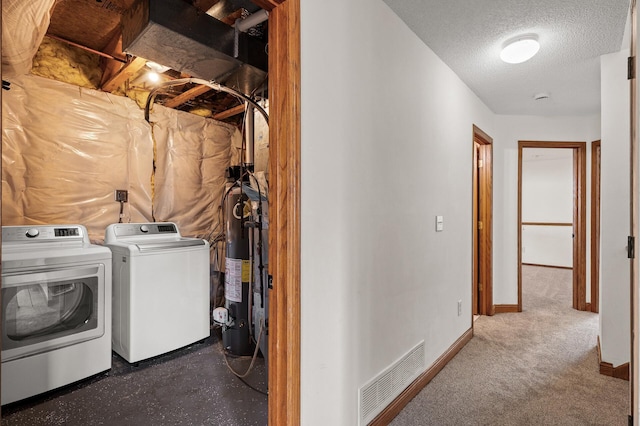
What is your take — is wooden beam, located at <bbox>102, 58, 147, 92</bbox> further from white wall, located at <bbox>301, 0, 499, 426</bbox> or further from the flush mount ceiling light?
the flush mount ceiling light

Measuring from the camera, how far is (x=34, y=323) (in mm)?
2320

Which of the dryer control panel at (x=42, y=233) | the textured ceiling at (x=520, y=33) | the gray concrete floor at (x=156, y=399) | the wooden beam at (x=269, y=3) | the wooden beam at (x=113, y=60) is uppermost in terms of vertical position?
the wooden beam at (x=113, y=60)

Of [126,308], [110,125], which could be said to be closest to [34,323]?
[126,308]

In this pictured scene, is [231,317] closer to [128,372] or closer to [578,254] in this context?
[128,372]

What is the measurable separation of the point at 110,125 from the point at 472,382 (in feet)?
11.9

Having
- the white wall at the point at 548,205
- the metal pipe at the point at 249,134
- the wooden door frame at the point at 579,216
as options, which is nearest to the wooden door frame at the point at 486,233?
the wooden door frame at the point at 579,216

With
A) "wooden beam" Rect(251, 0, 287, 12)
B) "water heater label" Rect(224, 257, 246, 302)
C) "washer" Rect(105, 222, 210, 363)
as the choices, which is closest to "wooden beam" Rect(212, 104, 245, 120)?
"washer" Rect(105, 222, 210, 363)

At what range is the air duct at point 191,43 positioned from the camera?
1873mm

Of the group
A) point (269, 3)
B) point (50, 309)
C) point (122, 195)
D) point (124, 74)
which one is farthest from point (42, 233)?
point (269, 3)

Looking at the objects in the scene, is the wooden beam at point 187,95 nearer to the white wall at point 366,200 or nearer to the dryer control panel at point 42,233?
the dryer control panel at point 42,233

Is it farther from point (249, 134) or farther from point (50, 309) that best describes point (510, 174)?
point (50, 309)

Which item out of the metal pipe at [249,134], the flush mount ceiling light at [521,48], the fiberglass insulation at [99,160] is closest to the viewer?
the flush mount ceiling light at [521,48]

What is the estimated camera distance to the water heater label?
289cm

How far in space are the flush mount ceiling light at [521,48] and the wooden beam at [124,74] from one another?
2.61 metres
